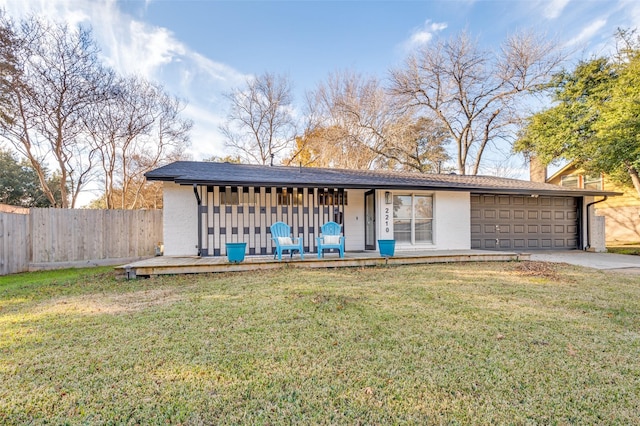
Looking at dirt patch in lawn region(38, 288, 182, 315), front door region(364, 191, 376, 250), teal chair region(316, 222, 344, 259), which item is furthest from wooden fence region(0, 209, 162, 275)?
front door region(364, 191, 376, 250)

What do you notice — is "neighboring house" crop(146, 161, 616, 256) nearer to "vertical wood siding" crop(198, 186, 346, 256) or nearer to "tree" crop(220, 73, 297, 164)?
"vertical wood siding" crop(198, 186, 346, 256)

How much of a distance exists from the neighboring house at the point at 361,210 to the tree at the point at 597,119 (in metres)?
1.64

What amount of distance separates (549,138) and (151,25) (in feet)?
51.6

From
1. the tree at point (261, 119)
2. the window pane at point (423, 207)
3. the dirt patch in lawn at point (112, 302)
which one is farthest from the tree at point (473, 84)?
the dirt patch in lawn at point (112, 302)

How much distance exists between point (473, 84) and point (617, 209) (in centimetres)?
1044

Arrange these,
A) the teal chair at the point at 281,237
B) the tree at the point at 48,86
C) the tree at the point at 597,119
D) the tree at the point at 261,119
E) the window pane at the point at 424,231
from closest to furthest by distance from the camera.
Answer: the teal chair at the point at 281,237, the window pane at the point at 424,231, the tree at the point at 48,86, the tree at the point at 597,119, the tree at the point at 261,119

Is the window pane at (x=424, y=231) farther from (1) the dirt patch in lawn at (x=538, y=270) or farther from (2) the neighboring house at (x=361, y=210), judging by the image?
(1) the dirt patch in lawn at (x=538, y=270)

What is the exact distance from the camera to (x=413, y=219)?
28.0 feet

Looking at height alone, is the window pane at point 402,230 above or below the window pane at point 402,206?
below

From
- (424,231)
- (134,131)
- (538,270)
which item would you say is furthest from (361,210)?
(134,131)

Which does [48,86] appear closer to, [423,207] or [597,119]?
[423,207]

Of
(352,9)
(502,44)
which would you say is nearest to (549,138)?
(502,44)

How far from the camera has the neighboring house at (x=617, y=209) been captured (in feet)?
49.1

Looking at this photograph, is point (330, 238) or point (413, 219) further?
point (413, 219)
